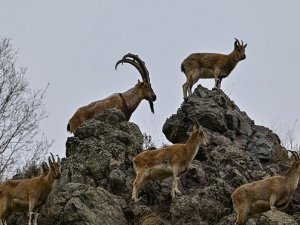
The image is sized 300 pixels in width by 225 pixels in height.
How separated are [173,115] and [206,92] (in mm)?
1065

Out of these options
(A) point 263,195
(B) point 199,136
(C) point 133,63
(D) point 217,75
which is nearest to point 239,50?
(D) point 217,75

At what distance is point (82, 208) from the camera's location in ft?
58.5

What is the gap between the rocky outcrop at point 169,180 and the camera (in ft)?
59.4

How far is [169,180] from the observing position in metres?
20.4

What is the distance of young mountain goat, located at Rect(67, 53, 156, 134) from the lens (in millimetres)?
22891

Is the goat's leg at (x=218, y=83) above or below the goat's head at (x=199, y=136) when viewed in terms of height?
above

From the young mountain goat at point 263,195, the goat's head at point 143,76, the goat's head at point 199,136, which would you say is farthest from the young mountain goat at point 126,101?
the young mountain goat at point 263,195

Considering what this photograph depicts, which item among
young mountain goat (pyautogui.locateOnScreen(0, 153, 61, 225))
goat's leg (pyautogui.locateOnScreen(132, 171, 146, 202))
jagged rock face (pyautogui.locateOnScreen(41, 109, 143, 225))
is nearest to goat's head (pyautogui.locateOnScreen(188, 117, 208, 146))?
jagged rock face (pyautogui.locateOnScreen(41, 109, 143, 225))

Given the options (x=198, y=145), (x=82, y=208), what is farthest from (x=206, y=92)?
(x=82, y=208)

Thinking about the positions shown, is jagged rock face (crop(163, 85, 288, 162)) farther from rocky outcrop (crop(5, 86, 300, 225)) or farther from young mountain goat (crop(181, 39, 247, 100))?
young mountain goat (crop(181, 39, 247, 100))

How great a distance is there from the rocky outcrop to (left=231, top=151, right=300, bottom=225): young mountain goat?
36 centimetres

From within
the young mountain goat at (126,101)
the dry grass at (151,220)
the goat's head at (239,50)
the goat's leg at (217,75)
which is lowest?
the dry grass at (151,220)

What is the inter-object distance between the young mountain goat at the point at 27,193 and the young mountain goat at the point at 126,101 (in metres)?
3.88

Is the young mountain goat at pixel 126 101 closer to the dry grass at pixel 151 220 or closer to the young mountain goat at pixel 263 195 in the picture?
the dry grass at pixel 151 220
